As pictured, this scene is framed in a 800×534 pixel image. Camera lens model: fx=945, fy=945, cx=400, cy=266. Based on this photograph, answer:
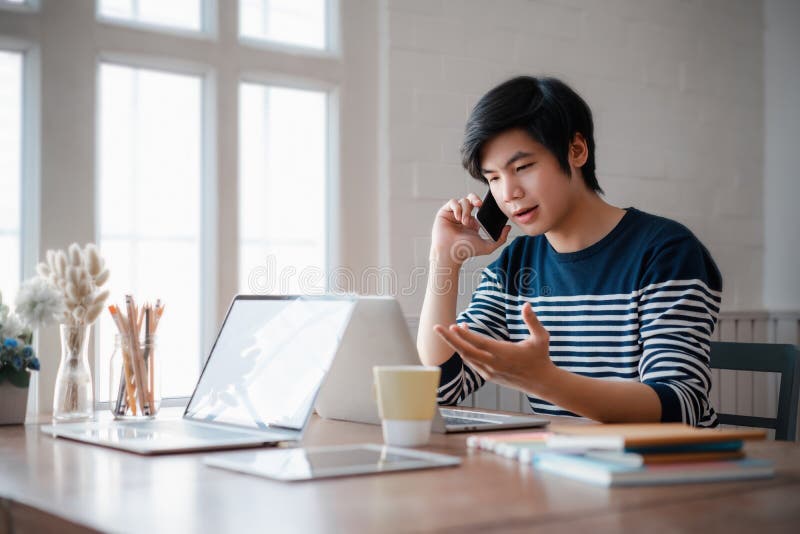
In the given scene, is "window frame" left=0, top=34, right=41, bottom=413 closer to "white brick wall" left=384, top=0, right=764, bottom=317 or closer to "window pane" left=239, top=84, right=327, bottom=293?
"window pane" left=239, top=84, right=327, bottom=293

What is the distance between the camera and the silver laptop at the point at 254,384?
1.18m

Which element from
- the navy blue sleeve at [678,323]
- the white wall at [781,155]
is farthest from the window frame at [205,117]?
the white wall at [781,155]

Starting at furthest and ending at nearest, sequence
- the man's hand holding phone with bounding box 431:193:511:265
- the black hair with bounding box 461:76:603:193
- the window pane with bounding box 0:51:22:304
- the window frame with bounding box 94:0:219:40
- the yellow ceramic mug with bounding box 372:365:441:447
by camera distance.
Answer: the window frame with bounding box 94:0:219:40 < the window pane with bounding box 0:51:22:304 < the man's hand holding phone with bounding box 431:193:511:265 < the black hair with bounding box 461:76:603:193 < the yellow ceramic mug with bounding box 372:365:441:447

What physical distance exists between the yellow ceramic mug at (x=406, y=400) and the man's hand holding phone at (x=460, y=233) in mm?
830

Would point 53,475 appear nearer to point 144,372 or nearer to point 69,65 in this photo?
point 144,372

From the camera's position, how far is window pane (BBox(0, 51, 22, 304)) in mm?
2271

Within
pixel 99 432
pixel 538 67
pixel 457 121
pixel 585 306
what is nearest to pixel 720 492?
pixel 99 432

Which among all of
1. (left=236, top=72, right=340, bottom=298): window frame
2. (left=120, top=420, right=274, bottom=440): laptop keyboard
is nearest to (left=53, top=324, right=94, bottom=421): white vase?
(left=120, top=420, right=274, bottom=440): laptop keyboard

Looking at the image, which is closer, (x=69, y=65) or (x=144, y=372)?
(x=144, y=372)

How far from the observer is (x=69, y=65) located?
233 centimetres

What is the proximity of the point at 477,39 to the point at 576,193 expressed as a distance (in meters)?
1.19

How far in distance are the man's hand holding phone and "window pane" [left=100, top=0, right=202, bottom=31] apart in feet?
3.29

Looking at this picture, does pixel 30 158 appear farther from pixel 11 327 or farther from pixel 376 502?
pixel 376 502

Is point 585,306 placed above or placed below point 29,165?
below
